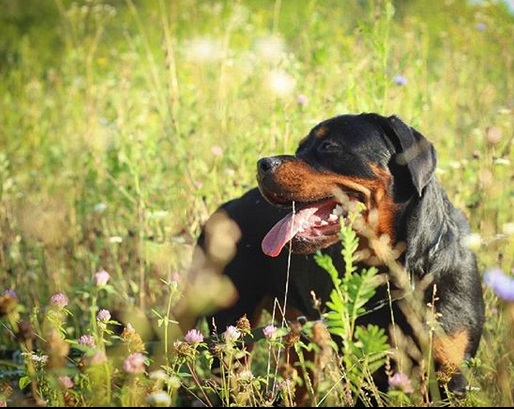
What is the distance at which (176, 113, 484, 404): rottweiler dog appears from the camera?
300 centimetres

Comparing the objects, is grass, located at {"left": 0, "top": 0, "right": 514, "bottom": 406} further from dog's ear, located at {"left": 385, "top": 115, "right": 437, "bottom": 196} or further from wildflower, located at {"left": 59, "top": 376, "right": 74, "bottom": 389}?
wildflower, located at {"left": 59, "top": 376, "right": 74, "bottom": 389}

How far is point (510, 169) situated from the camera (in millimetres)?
4590

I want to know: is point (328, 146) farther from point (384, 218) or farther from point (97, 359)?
point (97, 359)

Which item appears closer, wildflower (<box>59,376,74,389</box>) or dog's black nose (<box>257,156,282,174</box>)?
wildflower (<box>59,376,74,389</box>)

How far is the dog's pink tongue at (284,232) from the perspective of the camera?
10.1 ft

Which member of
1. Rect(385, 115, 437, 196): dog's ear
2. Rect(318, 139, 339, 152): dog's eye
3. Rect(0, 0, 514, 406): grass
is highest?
Rect(385, 115, 437, 196): dog's ear

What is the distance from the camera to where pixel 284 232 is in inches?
123

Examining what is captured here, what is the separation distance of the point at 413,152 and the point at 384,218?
0.93 feet

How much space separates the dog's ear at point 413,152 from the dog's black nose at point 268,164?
0.48 meters

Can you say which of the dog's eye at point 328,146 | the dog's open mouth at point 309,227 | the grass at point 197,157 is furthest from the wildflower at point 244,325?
the dog's eye at point 328,146

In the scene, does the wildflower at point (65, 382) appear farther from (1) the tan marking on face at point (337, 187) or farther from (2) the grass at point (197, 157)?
(1) the tan marking on face at point (337, 187)

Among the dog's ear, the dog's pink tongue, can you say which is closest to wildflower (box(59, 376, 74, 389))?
the dog's pink tongue

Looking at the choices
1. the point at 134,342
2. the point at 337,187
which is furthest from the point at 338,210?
the point at 134,342

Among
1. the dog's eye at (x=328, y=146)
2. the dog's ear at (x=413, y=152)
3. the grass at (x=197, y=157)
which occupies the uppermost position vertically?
the dog's ear at (x=413, y=152)
